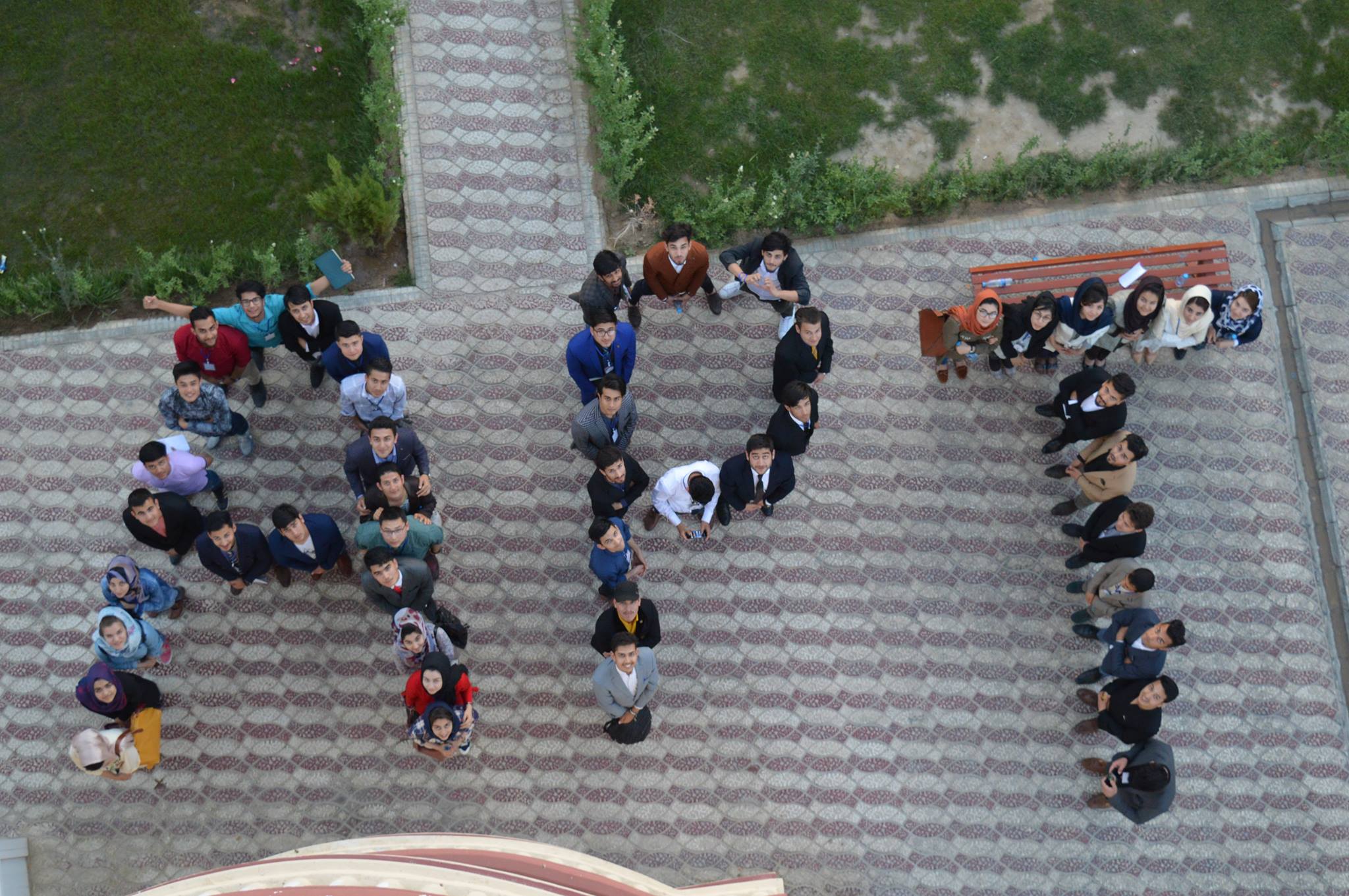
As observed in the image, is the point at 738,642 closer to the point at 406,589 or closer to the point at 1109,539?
the point at 406,589

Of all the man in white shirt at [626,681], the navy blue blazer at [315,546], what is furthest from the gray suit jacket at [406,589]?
the man in white shirt at [626,681]

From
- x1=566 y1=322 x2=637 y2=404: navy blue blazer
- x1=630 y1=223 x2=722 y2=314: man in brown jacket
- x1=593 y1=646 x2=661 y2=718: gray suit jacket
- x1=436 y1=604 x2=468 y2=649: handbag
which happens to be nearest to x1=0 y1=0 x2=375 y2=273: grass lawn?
x1=630 y1=223 x2=722 y2=314: man in brown jacket

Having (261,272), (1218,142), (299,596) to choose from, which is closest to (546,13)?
(261,272)

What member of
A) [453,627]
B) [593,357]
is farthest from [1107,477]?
[453,627]

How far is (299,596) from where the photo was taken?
8.80 m

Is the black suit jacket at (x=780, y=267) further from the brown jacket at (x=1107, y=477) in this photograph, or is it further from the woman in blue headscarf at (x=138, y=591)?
the woman in blue headscarf at (x=138, y=591)

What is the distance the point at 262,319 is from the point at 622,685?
4.30 metres

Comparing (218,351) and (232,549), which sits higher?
(218,351)

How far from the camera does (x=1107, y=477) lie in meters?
8.33

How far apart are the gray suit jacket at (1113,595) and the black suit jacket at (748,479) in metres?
2.75

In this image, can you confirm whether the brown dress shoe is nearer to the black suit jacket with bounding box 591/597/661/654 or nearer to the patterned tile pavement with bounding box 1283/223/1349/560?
the patterned tile pavement with bounding box 1283/223/1349/560

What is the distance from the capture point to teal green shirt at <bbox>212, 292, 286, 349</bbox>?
8.30 meters

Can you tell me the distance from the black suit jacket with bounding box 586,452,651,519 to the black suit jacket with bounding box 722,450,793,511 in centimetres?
69

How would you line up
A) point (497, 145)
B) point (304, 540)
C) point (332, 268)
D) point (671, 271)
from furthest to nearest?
point (497, 145), point (332, 268), point (671, 271), point (304, 540)
